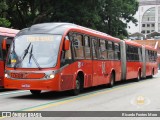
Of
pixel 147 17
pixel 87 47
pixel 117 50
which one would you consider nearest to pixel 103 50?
pixel 87 47

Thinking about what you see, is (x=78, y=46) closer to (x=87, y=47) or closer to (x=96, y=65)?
(x=87, y=47)

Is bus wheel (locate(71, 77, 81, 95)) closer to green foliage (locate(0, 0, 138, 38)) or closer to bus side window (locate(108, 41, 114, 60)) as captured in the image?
bus side window (locate(108, 41, 114, 60))

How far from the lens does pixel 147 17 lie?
179 metres

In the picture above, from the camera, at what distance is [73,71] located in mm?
16641

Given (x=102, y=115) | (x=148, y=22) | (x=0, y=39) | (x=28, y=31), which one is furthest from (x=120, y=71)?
(x=148, y=22)

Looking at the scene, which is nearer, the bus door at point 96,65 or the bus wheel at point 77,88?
the bus wheel at point 77,88

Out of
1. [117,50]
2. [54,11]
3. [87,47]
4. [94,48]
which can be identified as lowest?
[117,50]

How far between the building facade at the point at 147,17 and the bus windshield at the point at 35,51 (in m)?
158

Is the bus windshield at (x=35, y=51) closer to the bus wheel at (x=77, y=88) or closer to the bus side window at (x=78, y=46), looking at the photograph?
the bus side window at (x=78, y=46)

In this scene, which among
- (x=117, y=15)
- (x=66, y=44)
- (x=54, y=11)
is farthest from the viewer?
(x=117, y=15)

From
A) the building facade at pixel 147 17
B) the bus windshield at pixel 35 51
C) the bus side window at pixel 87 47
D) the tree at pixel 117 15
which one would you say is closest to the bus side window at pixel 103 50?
the bus side window at pixel 87 47

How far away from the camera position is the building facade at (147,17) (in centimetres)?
17325

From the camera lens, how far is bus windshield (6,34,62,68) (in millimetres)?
15406

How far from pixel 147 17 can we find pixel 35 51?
167090mm
